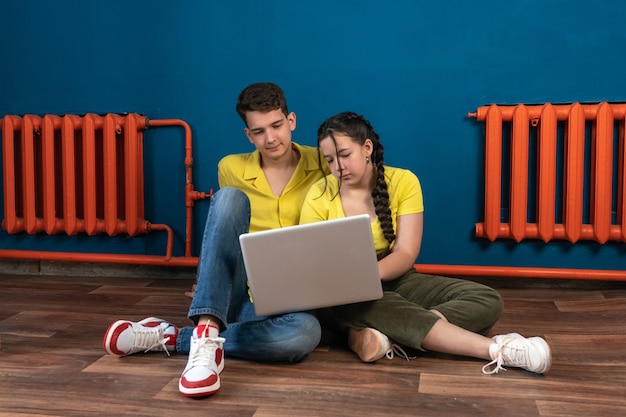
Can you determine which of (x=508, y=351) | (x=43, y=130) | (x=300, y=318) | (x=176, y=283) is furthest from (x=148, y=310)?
(x=508, y=351)

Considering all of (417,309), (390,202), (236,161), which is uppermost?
(236,161)

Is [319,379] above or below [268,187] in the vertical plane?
below

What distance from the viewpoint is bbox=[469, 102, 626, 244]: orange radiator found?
7.04 feet

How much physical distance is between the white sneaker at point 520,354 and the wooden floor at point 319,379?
2 centimetres

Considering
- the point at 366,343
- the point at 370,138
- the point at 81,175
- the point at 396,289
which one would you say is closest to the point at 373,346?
the point at 366,343

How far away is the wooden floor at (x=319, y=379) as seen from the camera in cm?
121

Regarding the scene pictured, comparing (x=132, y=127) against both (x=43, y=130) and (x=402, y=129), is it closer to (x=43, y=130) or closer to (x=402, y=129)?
(x=43, y=130)

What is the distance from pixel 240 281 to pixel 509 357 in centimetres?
58

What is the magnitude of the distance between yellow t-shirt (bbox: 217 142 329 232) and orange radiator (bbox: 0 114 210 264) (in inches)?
26.3

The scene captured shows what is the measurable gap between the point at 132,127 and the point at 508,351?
153cm

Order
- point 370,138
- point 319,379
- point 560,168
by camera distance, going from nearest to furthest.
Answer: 1. point 319,379
2. point 370,138
3. point 560,168

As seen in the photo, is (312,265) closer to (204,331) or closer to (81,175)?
(204,331)

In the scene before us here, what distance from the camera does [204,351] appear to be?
1.34 meters

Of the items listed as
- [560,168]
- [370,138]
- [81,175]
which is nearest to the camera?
[370,138]
